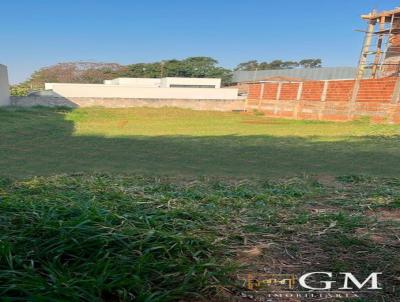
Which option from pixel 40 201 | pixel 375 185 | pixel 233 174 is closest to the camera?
pixel 40 201

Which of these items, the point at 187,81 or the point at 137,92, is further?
the point at 187,81

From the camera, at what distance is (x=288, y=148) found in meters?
8.45

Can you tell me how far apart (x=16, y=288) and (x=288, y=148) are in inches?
300

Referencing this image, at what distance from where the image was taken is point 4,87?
20.4 meters

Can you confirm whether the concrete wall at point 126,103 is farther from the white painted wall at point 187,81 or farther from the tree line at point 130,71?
the tree line at point 130,71

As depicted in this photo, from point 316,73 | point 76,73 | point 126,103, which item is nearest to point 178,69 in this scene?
point 76,73

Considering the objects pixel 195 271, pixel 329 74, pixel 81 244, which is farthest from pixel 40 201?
pixel 329 74

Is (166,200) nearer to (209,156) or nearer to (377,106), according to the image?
(209,156)

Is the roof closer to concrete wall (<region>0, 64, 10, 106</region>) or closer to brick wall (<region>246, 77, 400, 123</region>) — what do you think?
brick wall (<region>246, 77, 400, 123</region>)

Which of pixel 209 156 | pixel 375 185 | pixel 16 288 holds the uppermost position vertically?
pixel 16 288

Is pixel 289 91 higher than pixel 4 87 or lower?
higher

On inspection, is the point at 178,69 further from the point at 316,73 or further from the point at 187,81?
the point at 316,73

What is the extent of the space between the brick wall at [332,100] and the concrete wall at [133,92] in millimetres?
Result: 7025

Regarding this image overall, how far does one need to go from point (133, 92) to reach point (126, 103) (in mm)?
6593
